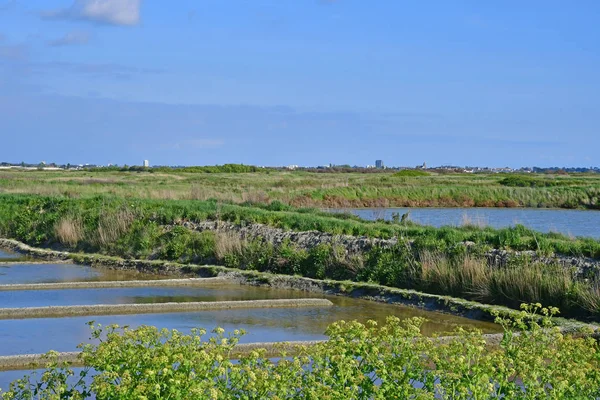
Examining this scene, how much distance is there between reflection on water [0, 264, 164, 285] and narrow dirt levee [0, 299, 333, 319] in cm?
454

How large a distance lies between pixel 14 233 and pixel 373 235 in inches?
576

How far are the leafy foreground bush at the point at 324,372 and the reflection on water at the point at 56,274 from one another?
12870 millimetres

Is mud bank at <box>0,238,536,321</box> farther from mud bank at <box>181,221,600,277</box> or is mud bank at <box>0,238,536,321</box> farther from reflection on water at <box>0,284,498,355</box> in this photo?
mud bank at <box>181,221,600,277</box>

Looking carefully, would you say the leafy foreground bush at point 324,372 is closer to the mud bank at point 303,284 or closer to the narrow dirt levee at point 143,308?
the mud bank at point 303,284

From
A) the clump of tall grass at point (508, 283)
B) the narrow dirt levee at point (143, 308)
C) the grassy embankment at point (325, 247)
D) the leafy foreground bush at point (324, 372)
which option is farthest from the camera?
the grassy embankment at point (325, 247)

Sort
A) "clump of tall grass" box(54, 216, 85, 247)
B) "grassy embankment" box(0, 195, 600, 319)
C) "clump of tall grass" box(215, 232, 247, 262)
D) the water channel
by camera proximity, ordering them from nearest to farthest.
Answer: the water channel < "grassy embankment" box(0, 195, 600, 319) < "clump of tall grass" box(215, 232, 247, 262) < "clump of tall grass" box(54, 216, 85, 247)

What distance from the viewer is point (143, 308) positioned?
14.4m

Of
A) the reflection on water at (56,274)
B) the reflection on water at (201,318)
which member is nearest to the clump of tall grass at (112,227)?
the reflection on water at (56,274)

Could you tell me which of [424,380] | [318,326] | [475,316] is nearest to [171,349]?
[424,380]

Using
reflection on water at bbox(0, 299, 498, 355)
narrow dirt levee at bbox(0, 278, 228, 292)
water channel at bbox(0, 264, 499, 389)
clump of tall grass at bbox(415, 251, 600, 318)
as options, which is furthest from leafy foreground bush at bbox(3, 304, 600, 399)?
narrow dirt levee at bbox(0, 278, 228, 292)

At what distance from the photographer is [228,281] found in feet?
61.3

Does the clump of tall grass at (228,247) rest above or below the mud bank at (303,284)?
above

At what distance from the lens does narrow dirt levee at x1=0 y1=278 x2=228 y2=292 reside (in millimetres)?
17047

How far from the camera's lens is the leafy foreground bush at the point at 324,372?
5.58 m
